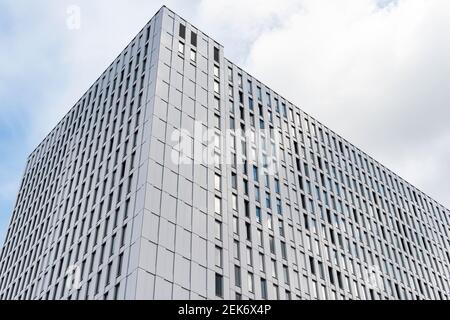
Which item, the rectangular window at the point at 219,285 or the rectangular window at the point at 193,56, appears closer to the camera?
the rectangular window at the point at 219,285

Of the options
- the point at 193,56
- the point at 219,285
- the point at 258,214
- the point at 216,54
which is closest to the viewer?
the point at 219,285

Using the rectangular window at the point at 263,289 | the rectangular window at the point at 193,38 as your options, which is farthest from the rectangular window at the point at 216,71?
the rectangular window at the point at 263,289

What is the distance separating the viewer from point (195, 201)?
5578cm

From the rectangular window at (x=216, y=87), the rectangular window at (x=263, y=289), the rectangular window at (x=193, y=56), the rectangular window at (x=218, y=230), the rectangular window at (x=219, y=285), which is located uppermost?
the rectangular window at (x=193, y=56)

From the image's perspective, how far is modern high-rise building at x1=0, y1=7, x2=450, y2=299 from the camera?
2057 inches

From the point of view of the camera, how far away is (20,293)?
68.9 meters

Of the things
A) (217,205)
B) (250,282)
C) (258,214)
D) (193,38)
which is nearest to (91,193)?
(217,205)

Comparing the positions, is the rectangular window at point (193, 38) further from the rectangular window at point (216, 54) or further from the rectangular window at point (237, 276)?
the rectangular window at point (237, 276)

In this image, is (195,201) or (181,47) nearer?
(195,201)

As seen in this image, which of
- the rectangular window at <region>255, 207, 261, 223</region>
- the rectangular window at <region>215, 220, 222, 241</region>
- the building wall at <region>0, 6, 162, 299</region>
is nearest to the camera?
the building wall at <region>0, 6, 162, 299</region>

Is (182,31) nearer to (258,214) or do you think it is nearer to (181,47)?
(181,47)

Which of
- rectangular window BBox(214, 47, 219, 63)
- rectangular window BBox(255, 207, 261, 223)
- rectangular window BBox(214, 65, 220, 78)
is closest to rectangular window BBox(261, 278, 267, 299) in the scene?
rectangular window BBox(255, 207, 261, 223)

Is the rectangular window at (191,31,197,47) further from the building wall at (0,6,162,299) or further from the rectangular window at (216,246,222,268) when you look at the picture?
the rectangular window at (216,246,222,268)

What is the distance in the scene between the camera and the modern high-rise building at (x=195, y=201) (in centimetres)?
5225
